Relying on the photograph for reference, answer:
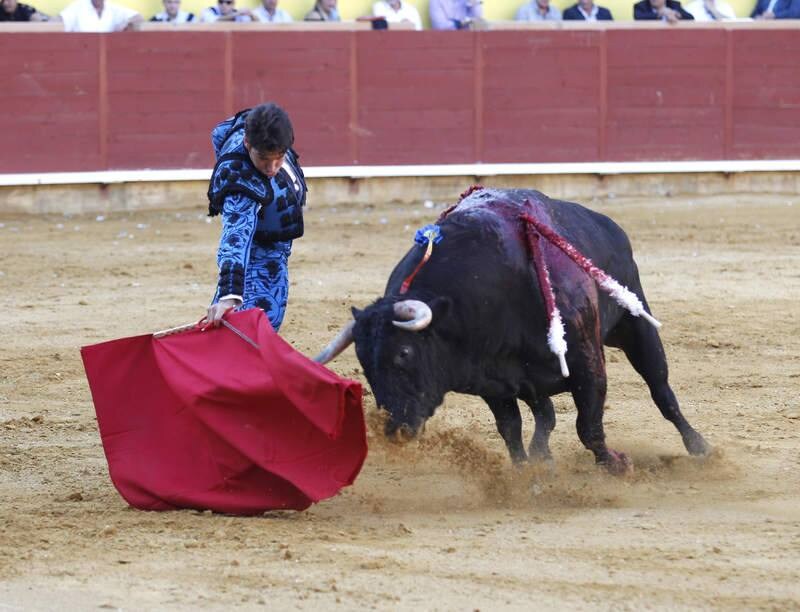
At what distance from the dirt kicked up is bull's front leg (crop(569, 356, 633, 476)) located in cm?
5

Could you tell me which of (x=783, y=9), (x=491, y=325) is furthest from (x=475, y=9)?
(x=491, y=325)

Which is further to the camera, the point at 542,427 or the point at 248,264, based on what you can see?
the point at 542,427

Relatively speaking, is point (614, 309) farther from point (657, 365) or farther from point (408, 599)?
point (408, 599)

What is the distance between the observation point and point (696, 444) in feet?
15.3

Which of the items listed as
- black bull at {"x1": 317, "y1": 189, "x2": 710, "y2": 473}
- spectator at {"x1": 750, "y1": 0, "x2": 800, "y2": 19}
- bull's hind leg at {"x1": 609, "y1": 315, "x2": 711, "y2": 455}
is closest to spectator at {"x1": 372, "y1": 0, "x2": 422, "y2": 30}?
spectator at {"x1": 750, "y1": 0, "x2": 800, "y2": 19}

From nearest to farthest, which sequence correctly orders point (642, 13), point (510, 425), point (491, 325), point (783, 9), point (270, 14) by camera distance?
point (491, 325)
point (510, 425)
point (270, 14)
point (642, 13)
point (783, 9)

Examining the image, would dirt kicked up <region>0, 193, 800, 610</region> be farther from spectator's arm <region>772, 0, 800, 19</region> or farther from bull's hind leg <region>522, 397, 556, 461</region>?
spectator's arm <region>772, 0, 800, 19</region>

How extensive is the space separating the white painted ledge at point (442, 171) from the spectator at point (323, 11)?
3.56ft

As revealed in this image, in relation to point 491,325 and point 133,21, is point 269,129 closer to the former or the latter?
point 491,325

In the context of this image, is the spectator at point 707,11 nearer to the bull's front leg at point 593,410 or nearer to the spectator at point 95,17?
the spectator at point 95,17

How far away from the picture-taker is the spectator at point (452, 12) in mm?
11062

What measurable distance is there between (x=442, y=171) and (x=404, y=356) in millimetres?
7147

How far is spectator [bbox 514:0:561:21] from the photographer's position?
36.6 feet

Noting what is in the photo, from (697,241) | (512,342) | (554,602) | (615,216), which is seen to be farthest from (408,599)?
(615,216)
